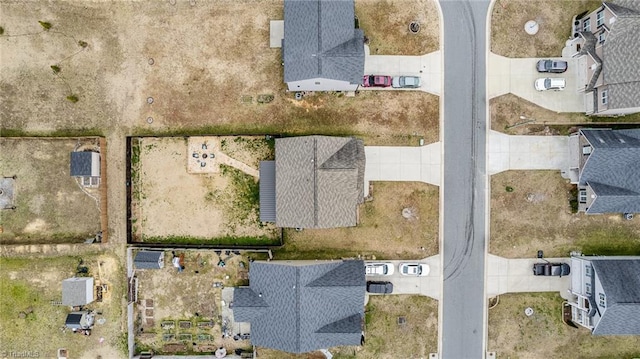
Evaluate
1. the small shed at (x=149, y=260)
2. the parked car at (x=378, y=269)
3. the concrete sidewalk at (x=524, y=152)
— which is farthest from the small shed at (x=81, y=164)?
the concrete sidewalk at (x=524, y=152)

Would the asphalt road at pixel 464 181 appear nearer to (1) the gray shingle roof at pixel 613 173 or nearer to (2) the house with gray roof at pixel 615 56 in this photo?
(1) the gray shingle roof at pixel 613 173

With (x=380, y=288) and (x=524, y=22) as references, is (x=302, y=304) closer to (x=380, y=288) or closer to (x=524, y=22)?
(x=380, y=288)

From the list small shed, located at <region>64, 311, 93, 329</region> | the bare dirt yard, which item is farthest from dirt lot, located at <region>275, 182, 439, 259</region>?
small shed, located at <region>64, 311, 93, 329</region>

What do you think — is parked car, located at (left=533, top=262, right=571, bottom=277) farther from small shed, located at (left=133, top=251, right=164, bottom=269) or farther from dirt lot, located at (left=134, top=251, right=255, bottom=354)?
small shed, located at (left=133, top=251, right=164, bottom=269)

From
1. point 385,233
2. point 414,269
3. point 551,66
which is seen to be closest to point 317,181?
point 385,233

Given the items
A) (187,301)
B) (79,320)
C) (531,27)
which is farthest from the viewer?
(187,301)

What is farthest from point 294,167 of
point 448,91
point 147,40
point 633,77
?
point 633,77
